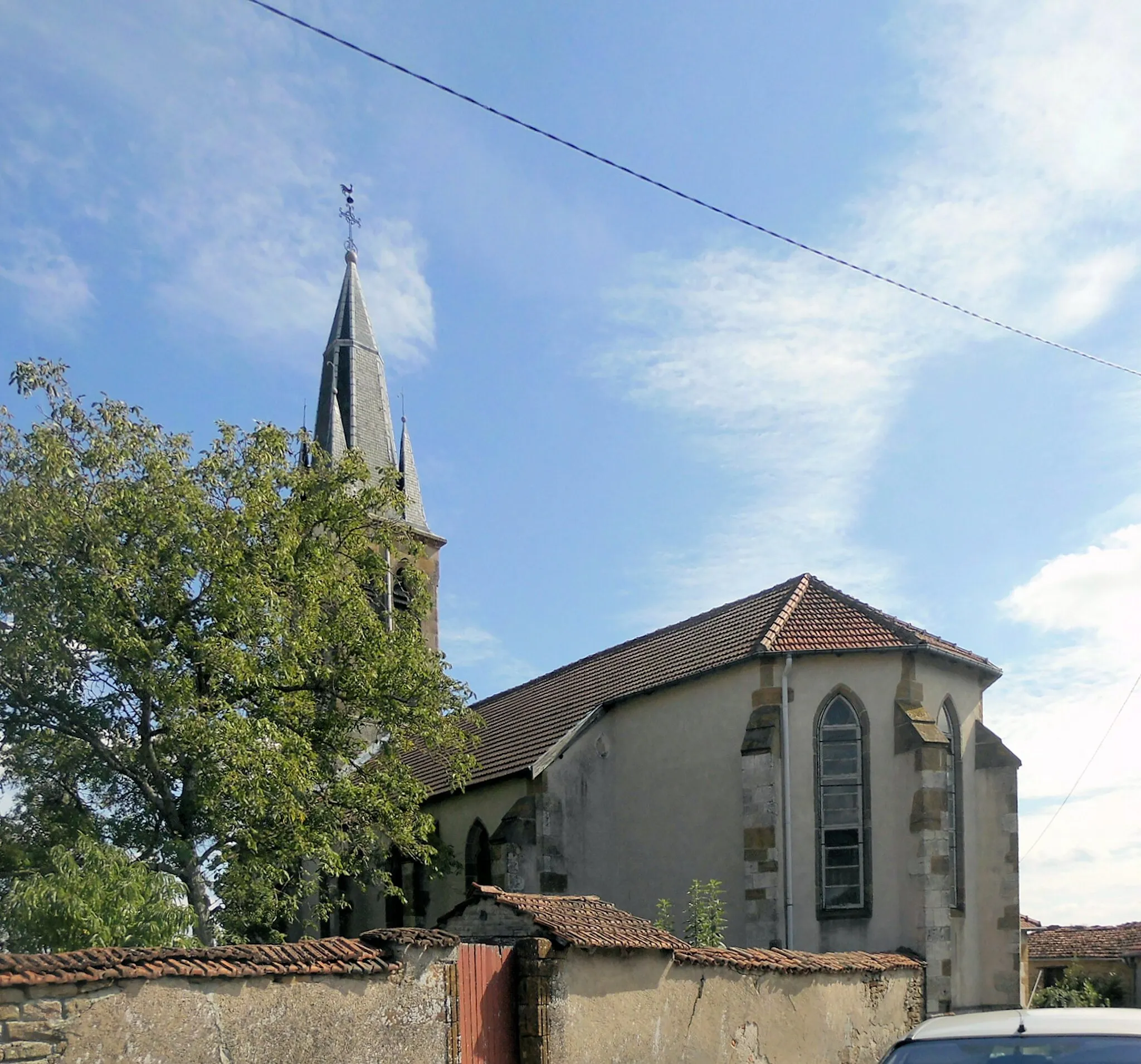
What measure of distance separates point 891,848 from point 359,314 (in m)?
24.6

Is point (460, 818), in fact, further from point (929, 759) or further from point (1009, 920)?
point (1009, 920)

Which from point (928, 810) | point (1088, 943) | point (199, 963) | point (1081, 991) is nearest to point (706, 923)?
point (928, 810)

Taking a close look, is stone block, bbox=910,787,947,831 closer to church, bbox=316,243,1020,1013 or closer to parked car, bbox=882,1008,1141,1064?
church, bbox=316,243,1020,1013

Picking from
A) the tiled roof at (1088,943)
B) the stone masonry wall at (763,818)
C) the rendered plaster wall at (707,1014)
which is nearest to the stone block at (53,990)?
the rendered plaster wall at (707,1014)

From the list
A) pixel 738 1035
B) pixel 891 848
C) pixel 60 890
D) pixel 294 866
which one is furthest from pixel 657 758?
pixel 60 890

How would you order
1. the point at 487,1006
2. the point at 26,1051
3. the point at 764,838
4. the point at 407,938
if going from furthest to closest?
the point at 764,838 → the point at 487,1006 → the point at 407,938 → the point at 26,1051

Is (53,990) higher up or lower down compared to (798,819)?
lower down

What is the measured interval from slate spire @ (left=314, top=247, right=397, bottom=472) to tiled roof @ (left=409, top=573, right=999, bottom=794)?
10834mm

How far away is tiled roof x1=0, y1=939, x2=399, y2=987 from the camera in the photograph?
648 centimetres

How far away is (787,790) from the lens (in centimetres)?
1881

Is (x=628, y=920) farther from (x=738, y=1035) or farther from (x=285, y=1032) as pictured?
(x=285, y=1032)

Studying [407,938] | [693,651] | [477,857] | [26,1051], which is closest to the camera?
[26,1051]

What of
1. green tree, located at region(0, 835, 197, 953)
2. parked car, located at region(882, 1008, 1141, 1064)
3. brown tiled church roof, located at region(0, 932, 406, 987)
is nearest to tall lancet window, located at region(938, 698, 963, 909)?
green tree, located at region(0, 835, 197, 953)

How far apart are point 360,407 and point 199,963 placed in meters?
29.4
